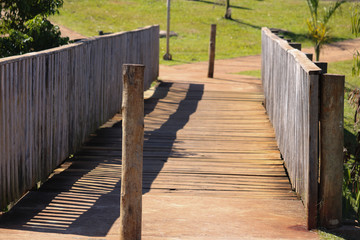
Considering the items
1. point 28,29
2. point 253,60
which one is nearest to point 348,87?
point 253,60

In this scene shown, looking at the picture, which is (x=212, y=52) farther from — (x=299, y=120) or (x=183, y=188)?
(x=299, y=120)

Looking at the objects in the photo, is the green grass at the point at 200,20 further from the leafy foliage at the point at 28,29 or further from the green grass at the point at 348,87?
the leafy foliage at the point at 28,29

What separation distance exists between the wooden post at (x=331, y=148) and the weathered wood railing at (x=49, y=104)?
2.86 metres

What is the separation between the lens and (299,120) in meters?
6.41

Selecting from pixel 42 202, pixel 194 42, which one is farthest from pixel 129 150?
pixel 194 42

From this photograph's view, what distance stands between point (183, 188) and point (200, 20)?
28185 mm

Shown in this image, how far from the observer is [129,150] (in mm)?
5051

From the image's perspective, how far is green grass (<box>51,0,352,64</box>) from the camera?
28484mm

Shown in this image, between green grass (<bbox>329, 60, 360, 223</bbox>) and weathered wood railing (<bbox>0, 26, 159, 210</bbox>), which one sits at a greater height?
weathered wood railing (<bbox>0, 26, 159, 210</bbox>)

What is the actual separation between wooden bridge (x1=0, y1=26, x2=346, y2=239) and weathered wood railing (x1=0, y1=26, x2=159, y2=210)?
242mm

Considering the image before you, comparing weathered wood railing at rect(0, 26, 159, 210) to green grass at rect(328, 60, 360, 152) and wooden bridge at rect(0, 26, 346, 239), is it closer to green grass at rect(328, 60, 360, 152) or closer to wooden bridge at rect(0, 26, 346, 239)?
wooden bridge at rect(0, 26, 346, 239)

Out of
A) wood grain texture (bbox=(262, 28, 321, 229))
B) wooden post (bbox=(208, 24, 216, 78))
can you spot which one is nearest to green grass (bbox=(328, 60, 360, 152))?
wood grain texture (bbox=(262, 28, 321, 229))

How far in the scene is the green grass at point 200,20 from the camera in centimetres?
2848

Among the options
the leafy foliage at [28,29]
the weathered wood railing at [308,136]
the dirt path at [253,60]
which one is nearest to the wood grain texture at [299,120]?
the weathered wood railing at [308,136]
